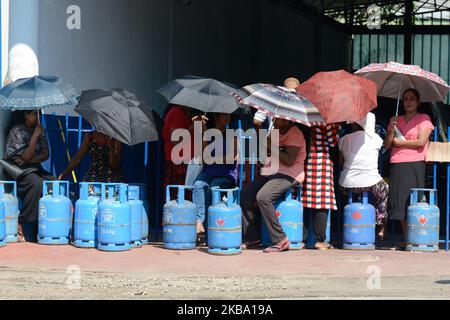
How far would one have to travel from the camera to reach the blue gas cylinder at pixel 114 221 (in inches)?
414

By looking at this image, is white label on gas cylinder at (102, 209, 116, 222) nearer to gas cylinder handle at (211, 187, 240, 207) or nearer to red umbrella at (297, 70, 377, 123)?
gas cylinder handle at (211, 187, 240, 207)

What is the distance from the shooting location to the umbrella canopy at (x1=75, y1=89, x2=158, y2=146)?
1057cm

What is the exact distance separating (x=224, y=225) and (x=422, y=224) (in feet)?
7.78

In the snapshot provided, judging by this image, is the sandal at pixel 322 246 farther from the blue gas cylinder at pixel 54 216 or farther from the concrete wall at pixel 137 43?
the concrete wall at pixel 137 43

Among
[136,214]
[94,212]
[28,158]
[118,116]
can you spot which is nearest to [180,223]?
[136,214]

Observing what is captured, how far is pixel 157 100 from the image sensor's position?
17375 mm

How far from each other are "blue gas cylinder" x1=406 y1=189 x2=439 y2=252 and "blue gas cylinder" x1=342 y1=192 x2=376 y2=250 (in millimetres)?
449

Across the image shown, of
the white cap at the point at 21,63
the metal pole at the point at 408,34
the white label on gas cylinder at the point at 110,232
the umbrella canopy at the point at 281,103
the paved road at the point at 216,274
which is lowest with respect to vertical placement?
the paved road at the point at 216,274

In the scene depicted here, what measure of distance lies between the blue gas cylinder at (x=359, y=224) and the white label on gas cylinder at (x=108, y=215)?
9.12ft

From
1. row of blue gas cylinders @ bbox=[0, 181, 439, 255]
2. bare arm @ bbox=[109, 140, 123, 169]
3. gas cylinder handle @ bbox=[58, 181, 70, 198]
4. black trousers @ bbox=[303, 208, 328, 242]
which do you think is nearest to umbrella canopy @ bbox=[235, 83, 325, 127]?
row of blue gas cylinders @ bbox=[0, 181, 439, 255]

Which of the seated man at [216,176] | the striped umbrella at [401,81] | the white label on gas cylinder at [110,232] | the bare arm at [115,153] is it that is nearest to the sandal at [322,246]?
the seated man at [216,176]

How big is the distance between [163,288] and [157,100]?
9.17m
